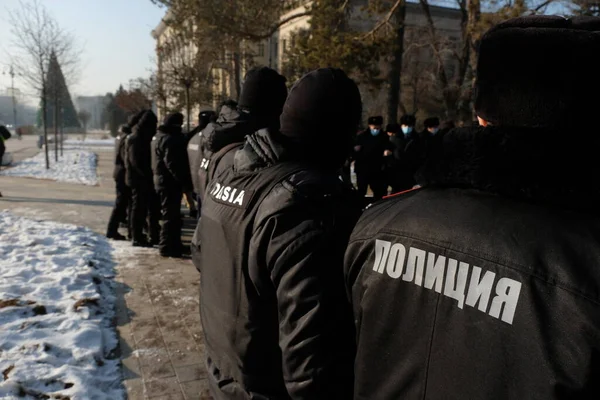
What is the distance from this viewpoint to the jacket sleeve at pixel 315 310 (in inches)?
57.8

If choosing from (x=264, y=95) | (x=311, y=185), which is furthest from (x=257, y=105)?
(x=311, y=185)

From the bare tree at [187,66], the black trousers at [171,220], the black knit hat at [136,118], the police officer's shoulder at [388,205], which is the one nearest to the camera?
the police officer's shoulder at [388,205]

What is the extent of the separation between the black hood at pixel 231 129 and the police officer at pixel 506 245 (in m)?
2.59

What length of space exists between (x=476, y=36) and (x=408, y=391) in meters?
13.7

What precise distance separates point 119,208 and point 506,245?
8.03 meters

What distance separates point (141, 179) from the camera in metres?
7.71

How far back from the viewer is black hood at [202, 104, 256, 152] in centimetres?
375

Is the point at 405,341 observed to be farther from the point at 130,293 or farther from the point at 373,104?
the point at 373,104

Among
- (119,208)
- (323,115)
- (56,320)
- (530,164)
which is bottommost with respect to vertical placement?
(56,320)

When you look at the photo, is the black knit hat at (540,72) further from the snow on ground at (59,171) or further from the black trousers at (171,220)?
the snow on ground at (59,171)

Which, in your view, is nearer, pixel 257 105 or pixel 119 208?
pixel 257 105

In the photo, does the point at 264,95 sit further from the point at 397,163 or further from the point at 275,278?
the point at 397,163

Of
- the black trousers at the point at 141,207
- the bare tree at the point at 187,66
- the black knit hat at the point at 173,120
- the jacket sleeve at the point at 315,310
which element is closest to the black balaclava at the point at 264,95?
the jacket sleeve at the point at 315,310

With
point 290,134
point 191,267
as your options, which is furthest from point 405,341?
point 191,267
